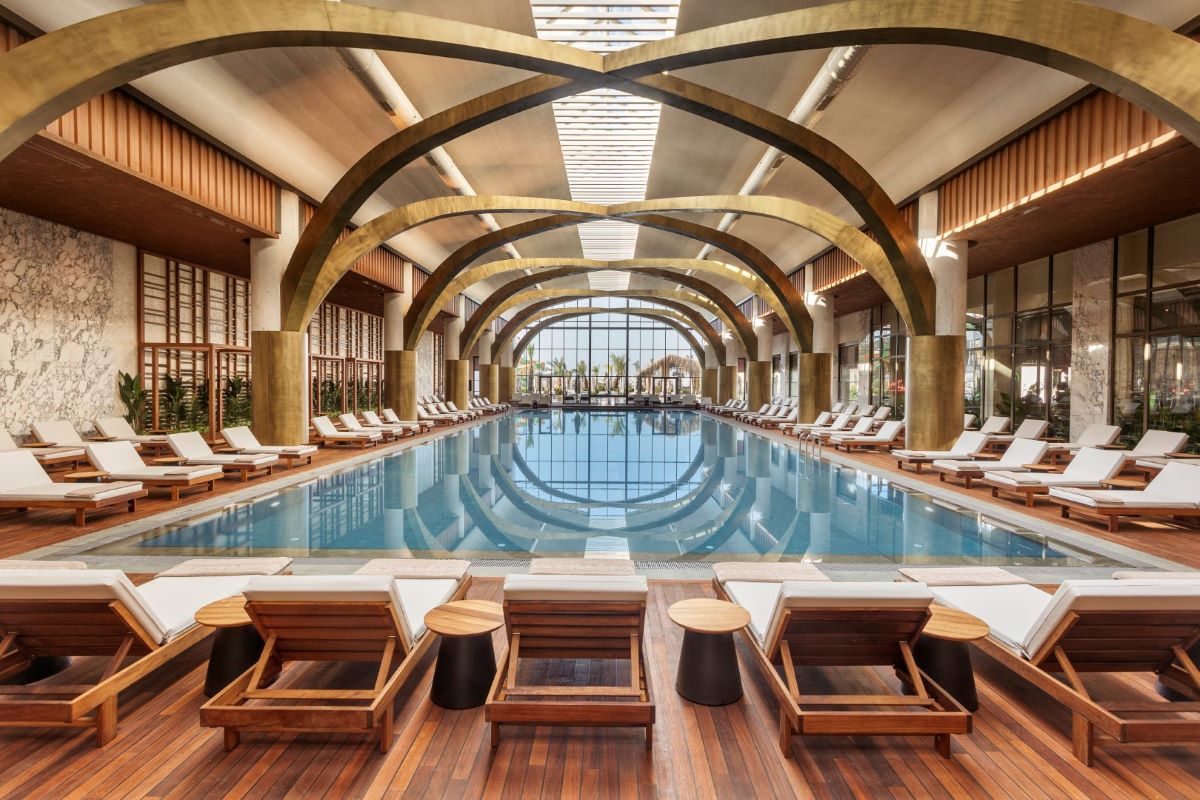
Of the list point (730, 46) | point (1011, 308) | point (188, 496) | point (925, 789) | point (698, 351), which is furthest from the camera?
point (698, 351)

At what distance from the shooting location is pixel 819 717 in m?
2.70

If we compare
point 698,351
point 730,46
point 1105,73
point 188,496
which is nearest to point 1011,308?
point 1105,73

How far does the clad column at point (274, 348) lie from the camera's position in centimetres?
1141

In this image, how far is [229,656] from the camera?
10.6ft

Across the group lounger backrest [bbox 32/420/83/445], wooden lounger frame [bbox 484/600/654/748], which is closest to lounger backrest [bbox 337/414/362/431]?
lounger backrest [bbox 32/420/83/445]

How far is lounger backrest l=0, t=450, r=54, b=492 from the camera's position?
7.14 metres

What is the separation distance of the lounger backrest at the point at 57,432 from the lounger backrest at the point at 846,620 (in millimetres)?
12071

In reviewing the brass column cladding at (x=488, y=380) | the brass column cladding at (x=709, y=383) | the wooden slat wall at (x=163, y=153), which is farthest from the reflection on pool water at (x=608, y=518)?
the brass column cladding at (x=709, y=383)

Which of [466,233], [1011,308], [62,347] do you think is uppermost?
[466,233]

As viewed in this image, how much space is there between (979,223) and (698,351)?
30.1m

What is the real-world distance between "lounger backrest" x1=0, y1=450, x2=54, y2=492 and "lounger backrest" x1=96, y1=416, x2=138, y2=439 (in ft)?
13.9

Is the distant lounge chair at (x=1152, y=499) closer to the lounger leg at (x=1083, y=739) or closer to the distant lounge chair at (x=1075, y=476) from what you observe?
the distant lounge chair at (x=1075, y=476)

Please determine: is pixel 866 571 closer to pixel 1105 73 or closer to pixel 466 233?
pixel 1105 73

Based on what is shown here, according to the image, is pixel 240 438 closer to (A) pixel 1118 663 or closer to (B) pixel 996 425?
(A) pixel 1118 663
